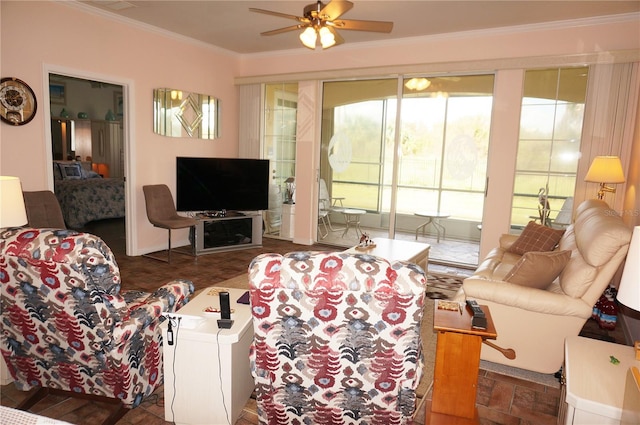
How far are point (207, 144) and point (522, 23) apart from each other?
4430 mm

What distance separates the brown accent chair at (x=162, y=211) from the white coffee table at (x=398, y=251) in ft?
7.76

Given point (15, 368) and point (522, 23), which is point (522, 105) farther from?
point (15, 368)

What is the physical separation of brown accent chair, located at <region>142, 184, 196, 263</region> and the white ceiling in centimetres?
204

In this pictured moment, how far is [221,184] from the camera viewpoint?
5.83 metres

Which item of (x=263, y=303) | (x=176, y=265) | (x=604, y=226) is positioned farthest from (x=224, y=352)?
(x=176, y=265)

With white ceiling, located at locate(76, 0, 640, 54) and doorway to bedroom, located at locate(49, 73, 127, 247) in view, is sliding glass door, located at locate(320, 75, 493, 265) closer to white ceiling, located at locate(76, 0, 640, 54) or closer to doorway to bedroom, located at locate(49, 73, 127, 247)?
white ceiling, located at locate(76, 0, 640, 54)

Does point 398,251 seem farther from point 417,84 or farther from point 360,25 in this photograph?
point 417,84

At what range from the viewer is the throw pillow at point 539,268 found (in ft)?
8.87

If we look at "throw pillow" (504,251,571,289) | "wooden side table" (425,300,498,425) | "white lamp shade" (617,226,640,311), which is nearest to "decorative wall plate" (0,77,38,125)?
"wooden side table" (425,300,498,425)

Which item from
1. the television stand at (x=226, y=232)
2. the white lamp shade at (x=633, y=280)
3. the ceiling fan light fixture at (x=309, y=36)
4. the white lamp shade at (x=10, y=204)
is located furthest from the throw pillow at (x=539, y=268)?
the television stand at (x=226, y=232)

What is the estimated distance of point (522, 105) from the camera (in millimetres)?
4910

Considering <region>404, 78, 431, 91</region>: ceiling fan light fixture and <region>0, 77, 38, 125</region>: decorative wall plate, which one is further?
<region>404, 78, 431, 91</region>: ceiling fan light fixture

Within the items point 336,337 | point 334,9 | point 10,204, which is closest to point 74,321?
point 10,204

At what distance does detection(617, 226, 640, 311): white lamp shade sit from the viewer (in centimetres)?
141
